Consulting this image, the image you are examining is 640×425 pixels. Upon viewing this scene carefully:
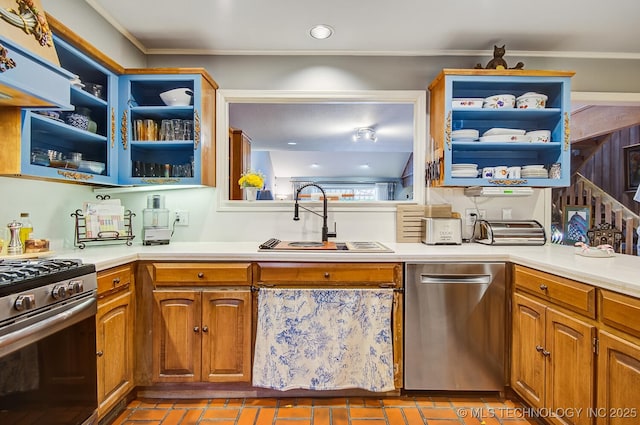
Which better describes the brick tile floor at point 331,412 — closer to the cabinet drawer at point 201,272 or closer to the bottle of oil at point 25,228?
the cabinet drawer at point 201,272

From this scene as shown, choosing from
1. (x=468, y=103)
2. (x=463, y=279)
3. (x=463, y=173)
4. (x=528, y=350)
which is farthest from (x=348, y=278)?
(x=468, y=103)

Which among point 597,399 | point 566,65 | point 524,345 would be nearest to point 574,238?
point 566,65

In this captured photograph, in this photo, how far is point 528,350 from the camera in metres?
1.76

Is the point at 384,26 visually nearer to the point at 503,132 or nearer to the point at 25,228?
the point at 503,132

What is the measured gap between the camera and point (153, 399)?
1987mm

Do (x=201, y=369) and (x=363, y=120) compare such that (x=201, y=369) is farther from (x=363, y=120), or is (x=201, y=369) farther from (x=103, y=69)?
(x=363, y=120)

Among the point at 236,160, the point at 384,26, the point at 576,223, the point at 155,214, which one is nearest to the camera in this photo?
the point at 384,26

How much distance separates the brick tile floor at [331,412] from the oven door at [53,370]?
0.47 meters

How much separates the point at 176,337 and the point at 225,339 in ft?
0.94

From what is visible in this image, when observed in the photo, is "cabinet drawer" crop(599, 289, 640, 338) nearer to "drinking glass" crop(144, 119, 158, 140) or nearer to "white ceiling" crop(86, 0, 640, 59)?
"white ceiling" crop(86, 0, 640, 59)

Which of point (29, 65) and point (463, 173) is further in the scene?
point (463, 173)

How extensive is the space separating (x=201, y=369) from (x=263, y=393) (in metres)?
0.40

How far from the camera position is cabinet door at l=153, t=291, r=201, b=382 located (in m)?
1.93

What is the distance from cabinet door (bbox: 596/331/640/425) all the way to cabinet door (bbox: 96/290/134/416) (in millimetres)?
2232
